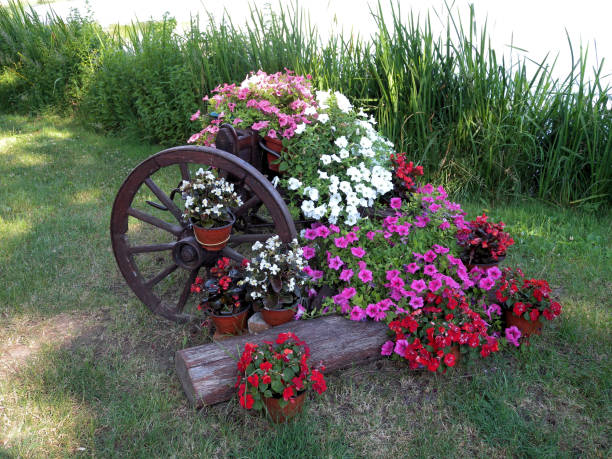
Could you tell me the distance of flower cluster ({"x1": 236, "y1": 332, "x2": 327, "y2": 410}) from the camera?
6.85 feet

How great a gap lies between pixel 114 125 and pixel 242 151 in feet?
13.9

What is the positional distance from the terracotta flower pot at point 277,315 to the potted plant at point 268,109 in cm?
93

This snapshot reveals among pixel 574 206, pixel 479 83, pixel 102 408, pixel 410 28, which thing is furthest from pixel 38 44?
pixel 574 206

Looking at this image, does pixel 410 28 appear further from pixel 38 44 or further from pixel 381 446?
pixel 38 44

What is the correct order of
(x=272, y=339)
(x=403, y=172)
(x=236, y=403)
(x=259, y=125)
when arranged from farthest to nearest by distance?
(x=403, y=172), (x=259, y=125), (x=272, y=339), (x=236, y=403)

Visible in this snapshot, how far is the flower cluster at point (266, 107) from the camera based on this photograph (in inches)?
121

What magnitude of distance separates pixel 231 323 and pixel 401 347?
90cm

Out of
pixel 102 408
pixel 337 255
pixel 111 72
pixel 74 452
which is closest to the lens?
pixel 74 452

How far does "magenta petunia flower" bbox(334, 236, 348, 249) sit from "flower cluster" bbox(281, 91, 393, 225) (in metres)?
0.15

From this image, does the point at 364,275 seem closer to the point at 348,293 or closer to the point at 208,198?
the point at 348,293

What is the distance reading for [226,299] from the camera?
267 cm

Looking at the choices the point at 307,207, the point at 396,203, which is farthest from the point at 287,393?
the point at 396,203

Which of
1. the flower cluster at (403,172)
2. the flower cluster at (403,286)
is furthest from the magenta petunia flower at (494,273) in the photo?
the flower cluster at (403,172)

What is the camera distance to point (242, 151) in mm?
2998
